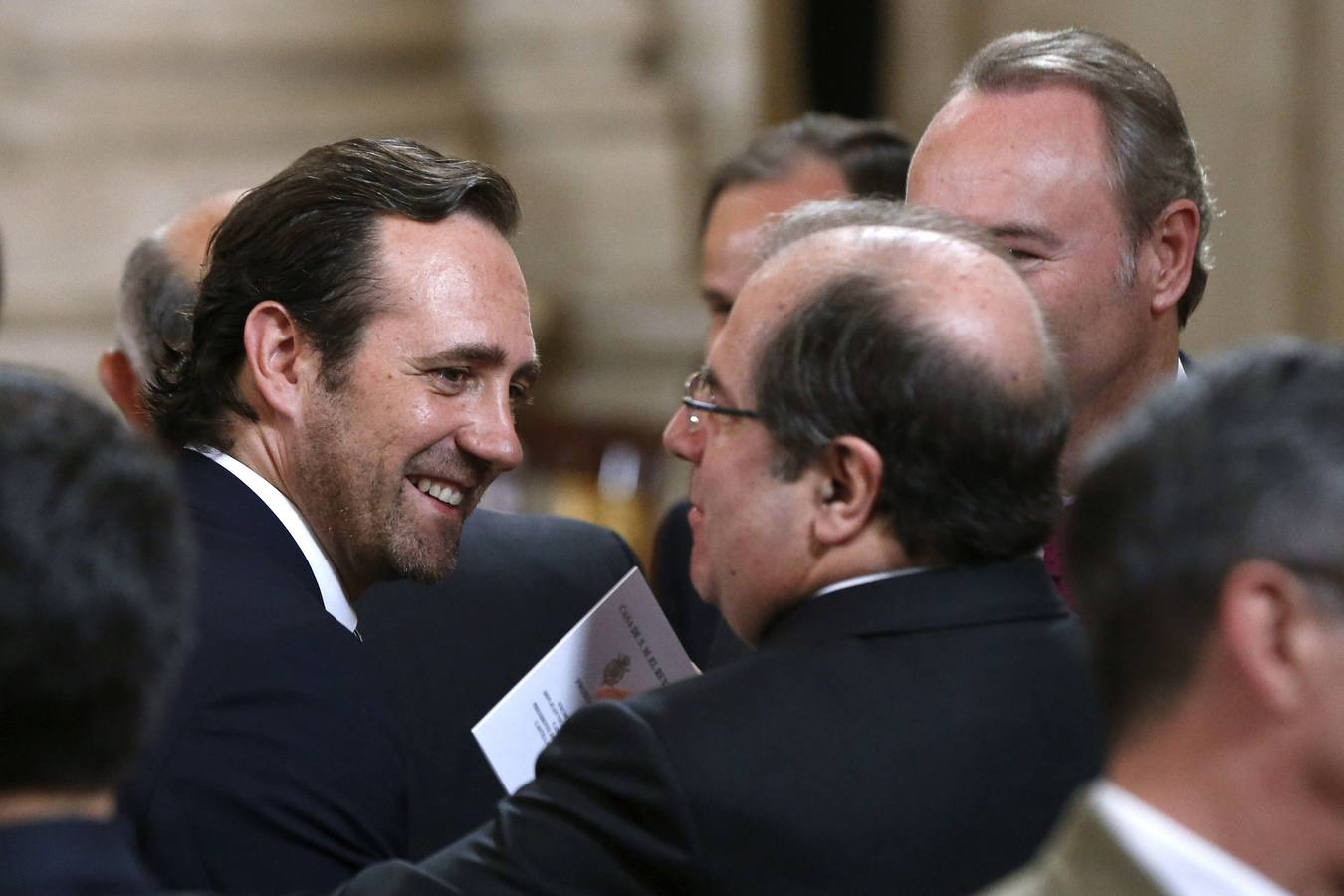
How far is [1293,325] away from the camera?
567 cm

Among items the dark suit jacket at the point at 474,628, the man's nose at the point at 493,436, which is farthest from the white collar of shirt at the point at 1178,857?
the man's nose at the point at 493,436

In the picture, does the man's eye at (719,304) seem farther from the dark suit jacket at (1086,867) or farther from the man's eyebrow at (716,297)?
the dark suit jacket at (1086,867)

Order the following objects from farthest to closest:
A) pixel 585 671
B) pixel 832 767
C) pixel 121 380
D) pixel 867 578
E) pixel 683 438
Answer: pixel 121 380, pixel 585 671, pixel 683 438, pixel 867 578, pixel 832 767

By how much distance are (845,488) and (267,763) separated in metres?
0.71

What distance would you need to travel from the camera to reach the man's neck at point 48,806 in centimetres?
134

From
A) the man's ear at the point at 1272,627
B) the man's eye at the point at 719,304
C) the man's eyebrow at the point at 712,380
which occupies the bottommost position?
the man's eye at the point at 719,304

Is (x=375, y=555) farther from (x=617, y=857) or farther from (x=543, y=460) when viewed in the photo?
(x=543, y=460)

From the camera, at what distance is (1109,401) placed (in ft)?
9.20

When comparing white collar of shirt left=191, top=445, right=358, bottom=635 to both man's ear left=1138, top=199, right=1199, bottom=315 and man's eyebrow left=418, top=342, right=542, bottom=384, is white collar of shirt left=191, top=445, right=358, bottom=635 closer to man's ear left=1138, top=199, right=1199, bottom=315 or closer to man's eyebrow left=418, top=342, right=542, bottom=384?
man's eyebrow left=418, top=342, right=542, bottom=384

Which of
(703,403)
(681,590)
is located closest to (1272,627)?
(703,403)

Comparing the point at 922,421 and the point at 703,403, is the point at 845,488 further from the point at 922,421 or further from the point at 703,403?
the point at 703,403

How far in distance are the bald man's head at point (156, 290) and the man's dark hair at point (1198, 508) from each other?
2.36m

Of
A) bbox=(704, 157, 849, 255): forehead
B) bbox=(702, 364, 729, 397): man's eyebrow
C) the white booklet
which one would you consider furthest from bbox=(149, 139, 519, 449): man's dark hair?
bbox=(704, 157, 849, 255): forehead

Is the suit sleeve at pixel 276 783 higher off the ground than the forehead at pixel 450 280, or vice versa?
the forehead at pixel 450 280
